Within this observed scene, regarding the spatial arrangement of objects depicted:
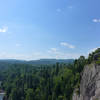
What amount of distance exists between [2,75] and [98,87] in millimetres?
122657

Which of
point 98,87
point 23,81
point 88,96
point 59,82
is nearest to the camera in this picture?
point 98,87

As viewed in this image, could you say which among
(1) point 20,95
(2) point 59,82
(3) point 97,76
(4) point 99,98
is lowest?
(1) point 20,95

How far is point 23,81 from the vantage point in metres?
79.2

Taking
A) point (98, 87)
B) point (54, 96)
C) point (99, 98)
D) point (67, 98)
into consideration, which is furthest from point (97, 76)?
point (54, 96)

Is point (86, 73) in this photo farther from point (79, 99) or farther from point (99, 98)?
point (99, 98)

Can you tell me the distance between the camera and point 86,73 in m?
25.7

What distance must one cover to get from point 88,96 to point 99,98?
4612 millimetres

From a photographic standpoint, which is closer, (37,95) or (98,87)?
(98,87)

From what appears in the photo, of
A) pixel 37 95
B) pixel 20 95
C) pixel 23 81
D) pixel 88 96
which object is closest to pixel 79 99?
pixel 88 96

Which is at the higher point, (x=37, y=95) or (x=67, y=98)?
(x=67, y=98)

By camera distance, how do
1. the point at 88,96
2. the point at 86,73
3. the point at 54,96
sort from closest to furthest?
the point at 88,96 → the point at 86,73 → the point at 54,96

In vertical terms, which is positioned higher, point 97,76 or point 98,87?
point 97,76

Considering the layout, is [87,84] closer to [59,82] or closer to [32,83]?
[59,82]

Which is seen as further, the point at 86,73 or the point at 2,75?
the point at 2,75
